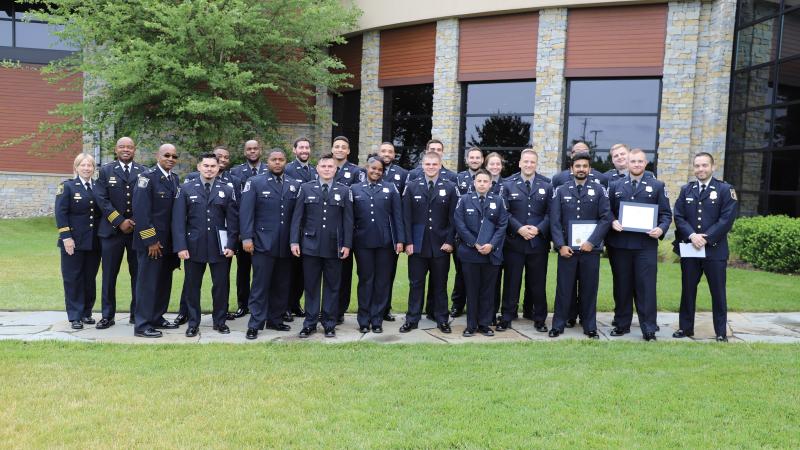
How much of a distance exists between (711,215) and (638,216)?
0.81 m

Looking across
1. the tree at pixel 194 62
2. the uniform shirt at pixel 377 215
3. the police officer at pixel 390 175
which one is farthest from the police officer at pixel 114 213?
the tree at pixel 194 62

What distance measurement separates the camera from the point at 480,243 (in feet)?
22.9

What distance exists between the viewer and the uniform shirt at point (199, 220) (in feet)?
22.4

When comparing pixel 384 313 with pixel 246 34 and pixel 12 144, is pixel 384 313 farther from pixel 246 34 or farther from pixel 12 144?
pixel 12 144

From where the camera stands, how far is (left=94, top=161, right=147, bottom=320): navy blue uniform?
23.2 ft

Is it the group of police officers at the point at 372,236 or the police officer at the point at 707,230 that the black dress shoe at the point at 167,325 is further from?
the police officer at the point at 707,230

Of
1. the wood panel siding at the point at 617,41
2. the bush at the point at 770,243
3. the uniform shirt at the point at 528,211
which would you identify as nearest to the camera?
the uniform shirt at the point at 528,211

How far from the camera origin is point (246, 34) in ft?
58.3

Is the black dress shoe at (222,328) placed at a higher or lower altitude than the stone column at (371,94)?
lower

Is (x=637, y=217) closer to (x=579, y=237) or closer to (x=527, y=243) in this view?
(x=579, y=237)

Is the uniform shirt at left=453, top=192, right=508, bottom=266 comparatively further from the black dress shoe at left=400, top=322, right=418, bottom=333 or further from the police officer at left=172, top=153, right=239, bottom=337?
the police officer at left=172, top=153, right=239, bottom=337

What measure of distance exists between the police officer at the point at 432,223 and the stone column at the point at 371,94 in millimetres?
12792

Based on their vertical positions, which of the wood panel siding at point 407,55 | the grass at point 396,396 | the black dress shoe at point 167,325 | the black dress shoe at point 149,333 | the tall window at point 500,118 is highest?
the wood panel siding at point 407,55

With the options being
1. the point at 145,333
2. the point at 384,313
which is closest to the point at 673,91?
the point at 384,313
